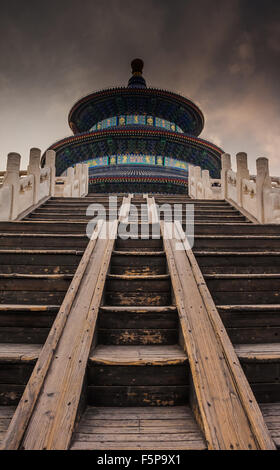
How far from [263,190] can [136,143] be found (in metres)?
14.4

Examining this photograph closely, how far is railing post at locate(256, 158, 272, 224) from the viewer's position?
17.5 ft

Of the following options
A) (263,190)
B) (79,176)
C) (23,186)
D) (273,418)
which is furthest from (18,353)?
(79,176)

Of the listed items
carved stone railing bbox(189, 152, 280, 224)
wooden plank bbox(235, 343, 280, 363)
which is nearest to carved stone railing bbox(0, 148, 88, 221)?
wooden plank bbox(235, 343, 280, 363)

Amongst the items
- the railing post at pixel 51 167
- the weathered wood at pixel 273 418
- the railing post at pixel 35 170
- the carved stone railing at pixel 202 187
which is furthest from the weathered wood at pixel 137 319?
the carved stone railing at pixel 202 187

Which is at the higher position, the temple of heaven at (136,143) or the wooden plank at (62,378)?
the temple of heaven at (136,143)

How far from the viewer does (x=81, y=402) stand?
1.52m

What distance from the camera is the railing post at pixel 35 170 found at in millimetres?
6453

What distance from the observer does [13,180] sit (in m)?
5.54

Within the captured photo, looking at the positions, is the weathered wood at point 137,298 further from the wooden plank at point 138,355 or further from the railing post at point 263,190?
the railing post at point 263,190

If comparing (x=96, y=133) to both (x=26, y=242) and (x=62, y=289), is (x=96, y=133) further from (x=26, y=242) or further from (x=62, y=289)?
(x=62, y=289)

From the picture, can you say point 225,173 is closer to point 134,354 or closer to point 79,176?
point 79,176

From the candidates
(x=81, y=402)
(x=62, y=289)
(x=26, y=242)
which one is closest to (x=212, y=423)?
(x=81, y=402)

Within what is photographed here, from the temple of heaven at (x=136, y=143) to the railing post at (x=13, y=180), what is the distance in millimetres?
10405
